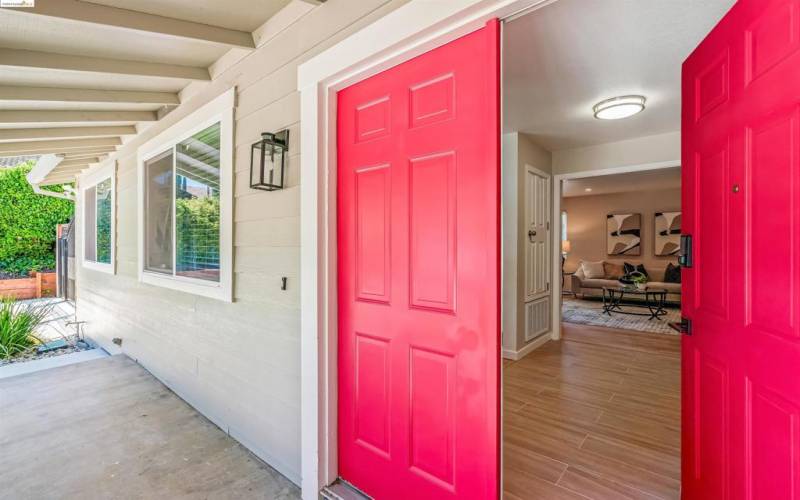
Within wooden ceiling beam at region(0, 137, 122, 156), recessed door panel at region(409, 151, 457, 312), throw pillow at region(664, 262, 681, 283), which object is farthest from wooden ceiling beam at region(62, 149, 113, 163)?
throw pillow at region(664, 262, 681, 283)

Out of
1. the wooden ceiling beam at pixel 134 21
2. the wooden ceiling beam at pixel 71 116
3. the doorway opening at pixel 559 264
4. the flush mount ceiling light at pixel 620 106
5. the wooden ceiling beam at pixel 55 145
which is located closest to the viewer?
the wooden ceiling beam at pixel 134 21

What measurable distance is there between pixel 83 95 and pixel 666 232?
1022cm

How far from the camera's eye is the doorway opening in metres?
2.05

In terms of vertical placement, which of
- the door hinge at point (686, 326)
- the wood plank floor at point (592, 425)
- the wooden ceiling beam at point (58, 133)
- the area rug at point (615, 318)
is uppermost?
the wooden ceiling beam at point (58, 133)

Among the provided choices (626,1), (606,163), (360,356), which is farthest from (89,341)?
(606,163)

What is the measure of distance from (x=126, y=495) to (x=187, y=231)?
1805 mm

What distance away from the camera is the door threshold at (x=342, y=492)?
5.71ft

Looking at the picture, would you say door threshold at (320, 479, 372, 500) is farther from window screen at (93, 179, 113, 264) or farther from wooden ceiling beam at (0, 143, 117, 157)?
wooden ceiling beam at (0, 143, 117, 157)

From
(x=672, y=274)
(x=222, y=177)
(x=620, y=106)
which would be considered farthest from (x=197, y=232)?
(x=672, y=274)

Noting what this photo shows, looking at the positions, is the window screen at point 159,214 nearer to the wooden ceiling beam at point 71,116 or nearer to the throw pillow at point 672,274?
the wooden ceiling beam at point 71,116

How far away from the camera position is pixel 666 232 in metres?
8.13

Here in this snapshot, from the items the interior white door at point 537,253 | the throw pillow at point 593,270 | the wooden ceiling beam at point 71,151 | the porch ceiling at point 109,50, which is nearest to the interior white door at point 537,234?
the interior white door at point 537,253

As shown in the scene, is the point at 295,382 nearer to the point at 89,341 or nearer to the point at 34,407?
the point at 34,407

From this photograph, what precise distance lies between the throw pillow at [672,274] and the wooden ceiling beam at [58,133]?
961cm
